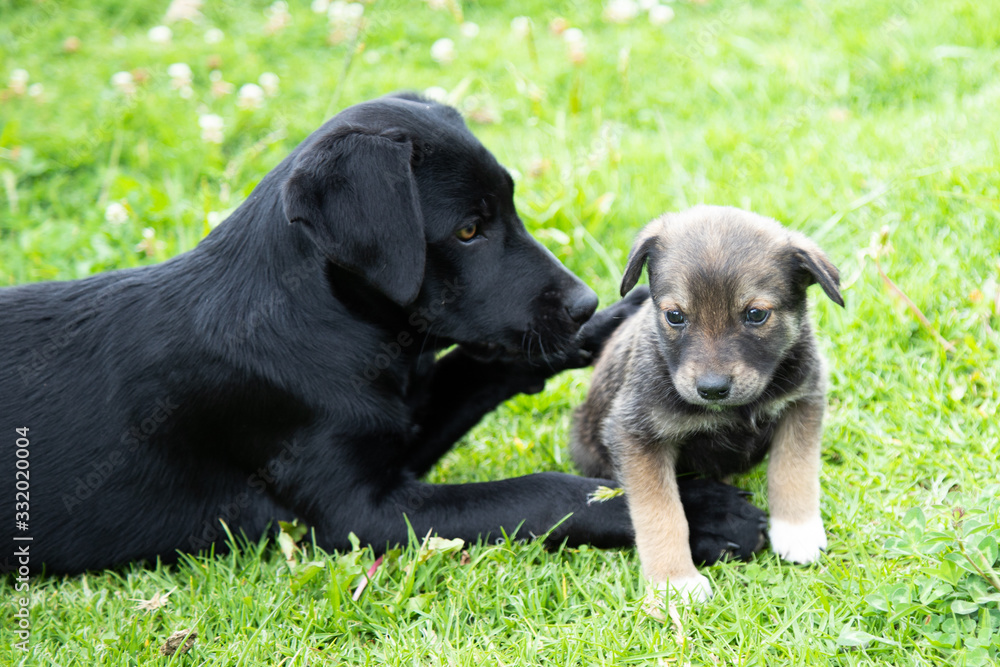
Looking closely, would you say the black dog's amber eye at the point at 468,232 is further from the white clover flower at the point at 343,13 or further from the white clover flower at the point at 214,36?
the white clover flower at the point at 214,36

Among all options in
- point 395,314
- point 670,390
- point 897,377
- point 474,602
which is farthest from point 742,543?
point 395,314

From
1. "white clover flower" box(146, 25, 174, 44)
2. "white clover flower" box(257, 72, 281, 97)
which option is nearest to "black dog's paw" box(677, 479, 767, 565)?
"white clover flower" box(257, 72, 281, 97)

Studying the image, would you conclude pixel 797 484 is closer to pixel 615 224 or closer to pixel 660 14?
pixel 615 224

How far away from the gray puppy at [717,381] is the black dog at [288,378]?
18 centimetres

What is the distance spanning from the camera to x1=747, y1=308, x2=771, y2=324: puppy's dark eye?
2.99 meters

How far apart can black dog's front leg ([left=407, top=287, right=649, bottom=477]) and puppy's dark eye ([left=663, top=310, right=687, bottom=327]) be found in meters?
0.88

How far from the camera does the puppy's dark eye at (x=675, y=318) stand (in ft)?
10.1

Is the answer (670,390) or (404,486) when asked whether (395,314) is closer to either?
(404,486)

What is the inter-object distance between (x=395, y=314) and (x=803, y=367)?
59.8 inches

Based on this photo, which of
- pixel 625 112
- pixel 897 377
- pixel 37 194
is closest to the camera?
pixel 897 377

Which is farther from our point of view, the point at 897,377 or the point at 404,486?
the point at 897,377

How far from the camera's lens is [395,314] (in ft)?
11.2

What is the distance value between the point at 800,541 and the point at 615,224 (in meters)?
2.70

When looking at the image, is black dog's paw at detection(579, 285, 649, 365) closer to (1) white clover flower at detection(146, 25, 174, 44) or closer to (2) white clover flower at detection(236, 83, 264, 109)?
(2) white clover flower at detection(236, 83, 264, 109)
